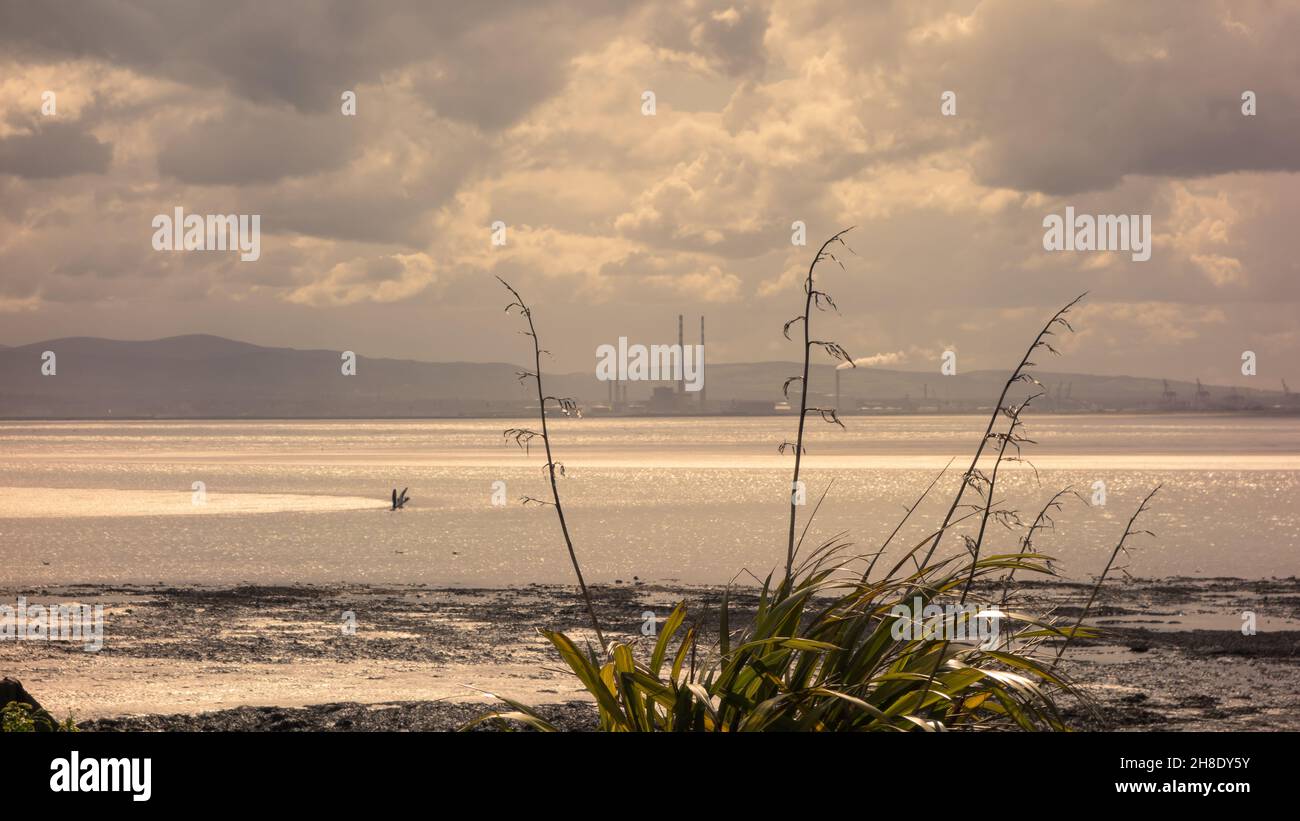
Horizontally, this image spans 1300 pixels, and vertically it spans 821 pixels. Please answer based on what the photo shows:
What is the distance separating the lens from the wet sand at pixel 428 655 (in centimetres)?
1524

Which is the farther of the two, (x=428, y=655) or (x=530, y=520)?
(x=530, y=520)

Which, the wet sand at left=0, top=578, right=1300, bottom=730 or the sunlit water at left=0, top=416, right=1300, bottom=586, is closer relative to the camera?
the wet sand at left=0, top=578, right=1300, bottom=730

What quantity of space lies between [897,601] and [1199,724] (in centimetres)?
1199

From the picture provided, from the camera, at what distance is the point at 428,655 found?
824 inches

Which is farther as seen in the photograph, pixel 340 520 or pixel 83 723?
pixel 340 520

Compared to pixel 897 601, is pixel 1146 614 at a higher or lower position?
lower

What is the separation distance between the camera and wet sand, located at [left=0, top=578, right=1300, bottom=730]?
50.0ft

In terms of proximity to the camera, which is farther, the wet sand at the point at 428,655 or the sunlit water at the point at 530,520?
the sunlit water at the point at 530,520

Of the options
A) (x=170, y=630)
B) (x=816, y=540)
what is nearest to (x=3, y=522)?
(x=816, y=540)

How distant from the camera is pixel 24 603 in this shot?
94.7ft
